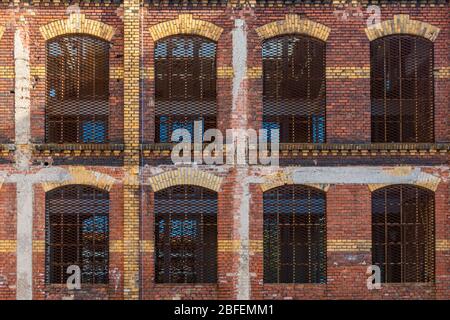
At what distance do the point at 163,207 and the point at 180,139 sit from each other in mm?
1466

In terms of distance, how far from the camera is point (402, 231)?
36.9 feet

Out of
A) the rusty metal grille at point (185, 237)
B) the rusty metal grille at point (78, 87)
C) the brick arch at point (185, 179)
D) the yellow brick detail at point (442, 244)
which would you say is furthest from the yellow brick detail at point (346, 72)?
the rusty metal grille at point (78, 87)

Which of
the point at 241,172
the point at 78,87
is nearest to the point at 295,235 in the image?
the point at 241,172

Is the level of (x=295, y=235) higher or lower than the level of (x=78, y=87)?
lower

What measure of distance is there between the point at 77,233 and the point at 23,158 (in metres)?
1.91

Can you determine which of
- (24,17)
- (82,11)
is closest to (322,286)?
(82,11)

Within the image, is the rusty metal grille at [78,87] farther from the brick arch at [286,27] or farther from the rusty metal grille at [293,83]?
the rusty metal grille at [293,83]

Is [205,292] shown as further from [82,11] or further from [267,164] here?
[82,11]

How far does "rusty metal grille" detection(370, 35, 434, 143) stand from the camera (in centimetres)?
1145

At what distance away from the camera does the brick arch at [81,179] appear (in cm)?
1113

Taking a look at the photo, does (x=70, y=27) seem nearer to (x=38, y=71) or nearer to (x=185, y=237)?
(x=38, y=71)

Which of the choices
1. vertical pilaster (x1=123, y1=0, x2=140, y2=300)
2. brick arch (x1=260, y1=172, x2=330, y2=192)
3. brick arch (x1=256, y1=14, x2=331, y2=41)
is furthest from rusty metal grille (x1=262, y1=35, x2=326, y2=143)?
vertical pilaster (x1=123, y1=0, x2=140, y2=300)

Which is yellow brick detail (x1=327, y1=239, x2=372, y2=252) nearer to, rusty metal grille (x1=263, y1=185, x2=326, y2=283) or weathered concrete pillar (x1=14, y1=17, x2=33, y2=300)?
rusty metal grille (x1=263, y1=185, x2=326, y2=283)

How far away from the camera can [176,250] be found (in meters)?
11.2
